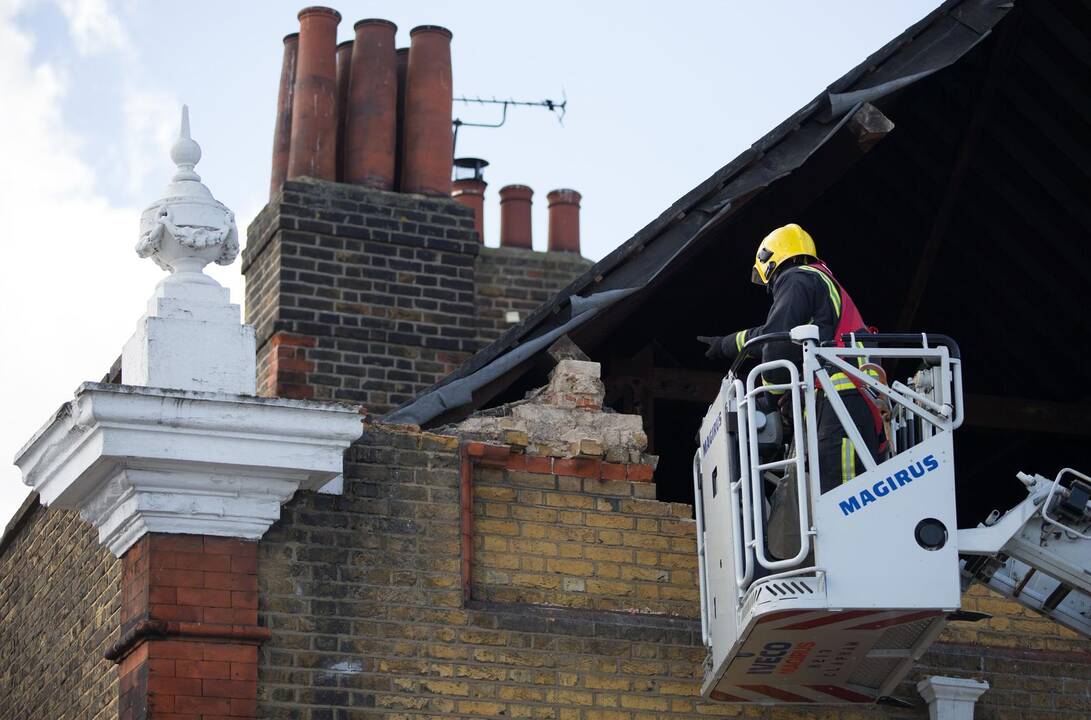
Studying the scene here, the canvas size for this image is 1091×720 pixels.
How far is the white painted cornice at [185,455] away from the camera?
30.5 ft

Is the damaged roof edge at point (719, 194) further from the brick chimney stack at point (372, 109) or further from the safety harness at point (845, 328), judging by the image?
the brick chimney stack at point (372, 109)

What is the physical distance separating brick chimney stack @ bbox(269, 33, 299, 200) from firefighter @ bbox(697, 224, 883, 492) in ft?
21.9

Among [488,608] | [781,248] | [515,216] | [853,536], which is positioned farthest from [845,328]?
[515,216]

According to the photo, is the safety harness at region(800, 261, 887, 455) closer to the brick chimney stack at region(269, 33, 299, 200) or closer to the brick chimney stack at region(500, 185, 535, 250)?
the brick chimney stack at region(269, 33, 299, 200)

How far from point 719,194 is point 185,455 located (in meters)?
3.15

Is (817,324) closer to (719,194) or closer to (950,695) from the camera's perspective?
(719,194)

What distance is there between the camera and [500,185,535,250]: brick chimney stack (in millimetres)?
18250

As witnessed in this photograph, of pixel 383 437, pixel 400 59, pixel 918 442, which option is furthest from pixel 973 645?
pixel 400 59

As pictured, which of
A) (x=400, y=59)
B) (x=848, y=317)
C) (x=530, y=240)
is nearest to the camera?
(x=848, y=317)

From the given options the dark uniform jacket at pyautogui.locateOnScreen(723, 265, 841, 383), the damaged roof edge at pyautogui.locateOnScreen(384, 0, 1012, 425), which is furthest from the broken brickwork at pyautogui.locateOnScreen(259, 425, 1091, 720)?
the dark uniform jacket at pyautogui.locateOnScreen(723, 265, 841, 383)

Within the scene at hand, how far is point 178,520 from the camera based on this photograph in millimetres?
9555

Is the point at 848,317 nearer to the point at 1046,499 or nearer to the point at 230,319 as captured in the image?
the point at 1046,499

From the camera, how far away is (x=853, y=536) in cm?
892

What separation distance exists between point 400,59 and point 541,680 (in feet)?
24.2
